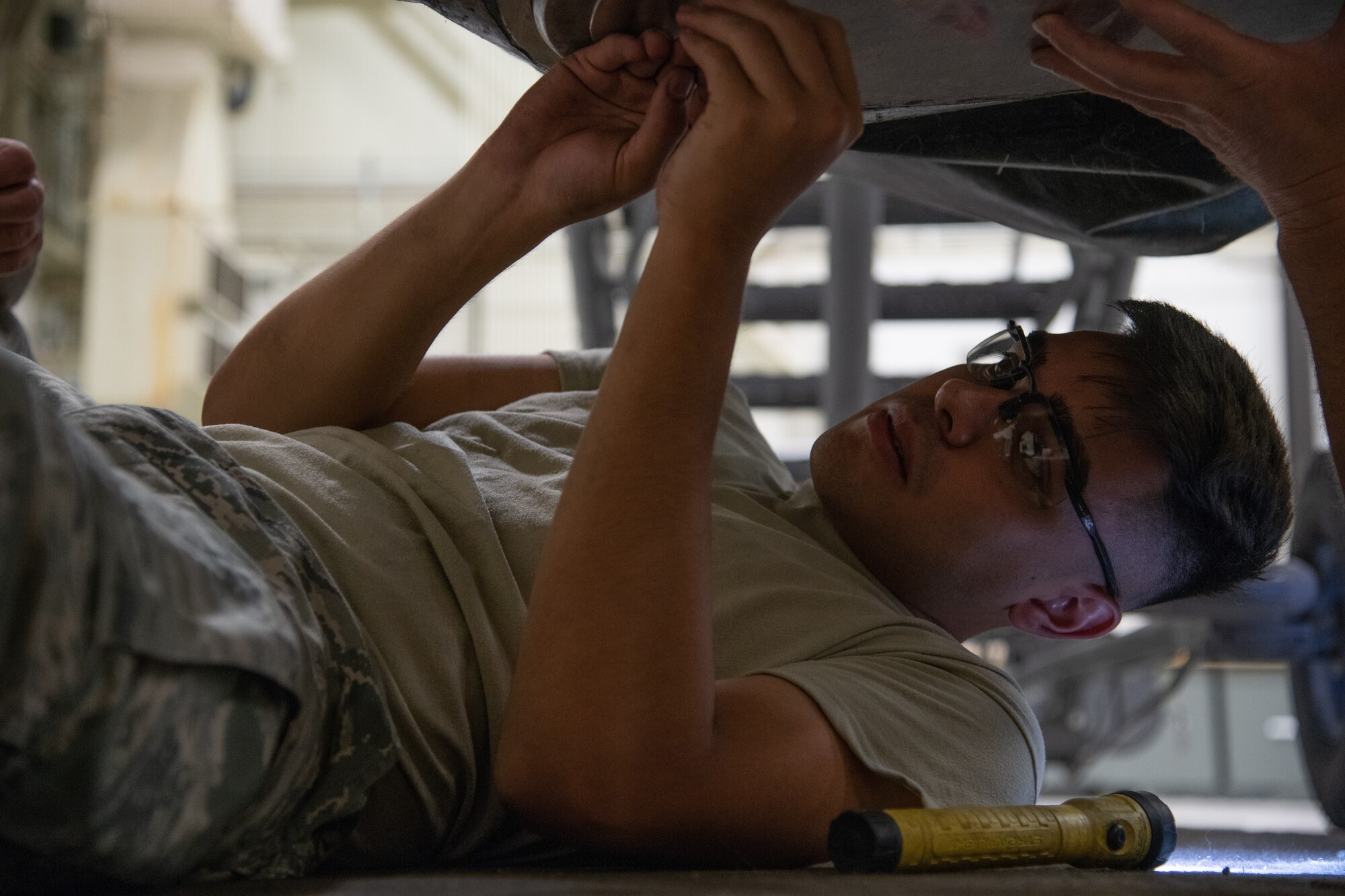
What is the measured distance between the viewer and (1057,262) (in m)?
7.20

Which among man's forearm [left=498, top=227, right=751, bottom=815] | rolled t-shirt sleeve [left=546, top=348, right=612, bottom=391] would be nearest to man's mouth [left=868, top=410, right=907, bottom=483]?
rolled t-shirt sleeve [left=546, top=348, right=612, bottom=391]

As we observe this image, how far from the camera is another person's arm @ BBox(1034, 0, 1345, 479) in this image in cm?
83

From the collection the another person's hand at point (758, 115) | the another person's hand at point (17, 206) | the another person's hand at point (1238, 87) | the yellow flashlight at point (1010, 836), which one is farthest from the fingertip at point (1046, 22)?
the another person's hand at point (17, 206)

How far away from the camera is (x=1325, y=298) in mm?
939

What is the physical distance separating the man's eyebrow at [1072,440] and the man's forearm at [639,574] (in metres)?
0.50

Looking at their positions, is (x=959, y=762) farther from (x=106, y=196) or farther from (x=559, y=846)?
(x=106, y=196)

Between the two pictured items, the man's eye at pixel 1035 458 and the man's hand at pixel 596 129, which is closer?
the man's hand at pixel 596 129

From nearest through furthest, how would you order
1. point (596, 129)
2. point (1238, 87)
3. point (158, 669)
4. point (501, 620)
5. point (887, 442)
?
point (158, 669), point (1238, 87), point (501, 620), point (596, 129), point (887, 442)

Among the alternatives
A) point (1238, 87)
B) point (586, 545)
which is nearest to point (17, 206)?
point (586, 545)

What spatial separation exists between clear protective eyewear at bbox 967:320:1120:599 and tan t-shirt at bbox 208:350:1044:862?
18cm

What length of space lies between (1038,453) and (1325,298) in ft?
1.02

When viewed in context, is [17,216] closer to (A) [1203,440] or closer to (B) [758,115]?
(B) [758,115]

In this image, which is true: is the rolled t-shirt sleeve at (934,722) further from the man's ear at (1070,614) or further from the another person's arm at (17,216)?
the another person's arm at (17,216)

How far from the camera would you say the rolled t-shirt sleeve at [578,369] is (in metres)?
1.39
